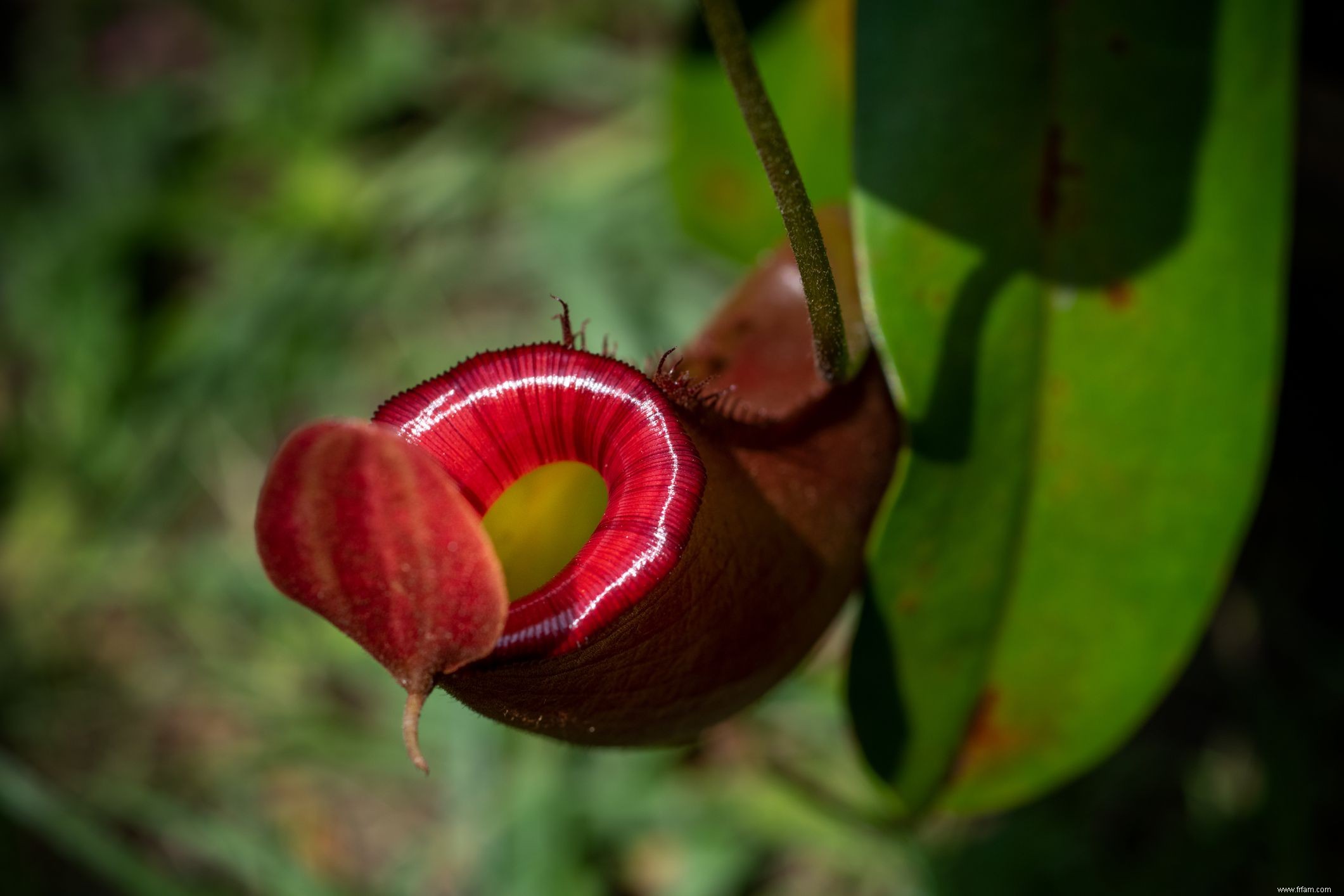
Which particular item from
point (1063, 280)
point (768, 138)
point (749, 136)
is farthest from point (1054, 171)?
point (749, 136)

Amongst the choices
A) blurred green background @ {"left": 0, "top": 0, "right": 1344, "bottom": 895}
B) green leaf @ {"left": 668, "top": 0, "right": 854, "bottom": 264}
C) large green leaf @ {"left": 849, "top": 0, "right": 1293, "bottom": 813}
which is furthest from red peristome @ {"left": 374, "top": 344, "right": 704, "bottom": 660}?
blurred green background @ {"left": 0, "top": 0, "right": 1344, "bottom": 895}

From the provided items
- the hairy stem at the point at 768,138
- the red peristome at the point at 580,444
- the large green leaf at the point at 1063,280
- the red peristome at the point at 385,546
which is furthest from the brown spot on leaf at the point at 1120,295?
the red peristome at the point at 385,546

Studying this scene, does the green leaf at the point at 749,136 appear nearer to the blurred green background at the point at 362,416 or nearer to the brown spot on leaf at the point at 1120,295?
the blurred green background at the point at 362,416

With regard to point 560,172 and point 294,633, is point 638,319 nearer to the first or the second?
point 560,172

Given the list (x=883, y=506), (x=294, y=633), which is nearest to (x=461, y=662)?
(x=883, y=506)

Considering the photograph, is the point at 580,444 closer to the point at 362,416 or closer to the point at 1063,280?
the point at 1063,280

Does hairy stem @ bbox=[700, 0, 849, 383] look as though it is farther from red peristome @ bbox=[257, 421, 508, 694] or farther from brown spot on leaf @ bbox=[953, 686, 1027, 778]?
brown spot on leaf @ bbox=[953, 686, 1027, 778]
